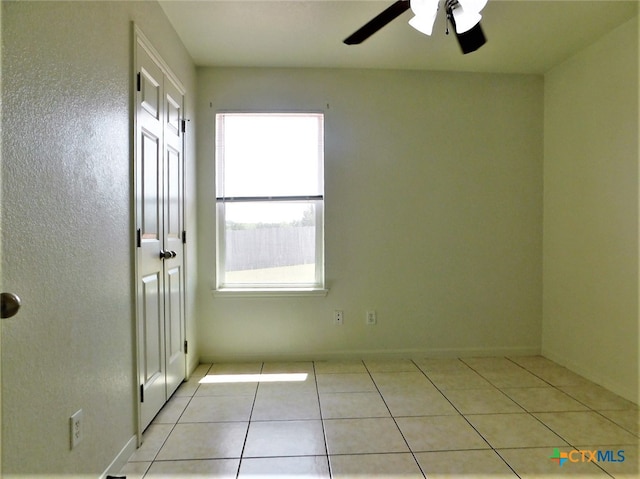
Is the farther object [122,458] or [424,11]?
[122,458]

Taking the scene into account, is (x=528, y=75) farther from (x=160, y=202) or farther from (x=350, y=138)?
(x=160, y=202)

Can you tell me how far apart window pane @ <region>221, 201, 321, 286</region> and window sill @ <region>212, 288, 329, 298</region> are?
9 cm

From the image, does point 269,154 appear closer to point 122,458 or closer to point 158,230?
point 158,230

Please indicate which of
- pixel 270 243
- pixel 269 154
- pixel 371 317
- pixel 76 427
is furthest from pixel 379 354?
pixel 76 427

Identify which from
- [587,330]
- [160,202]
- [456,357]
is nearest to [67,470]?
[160,202]

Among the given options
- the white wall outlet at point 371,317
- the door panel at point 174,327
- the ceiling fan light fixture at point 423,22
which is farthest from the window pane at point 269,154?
the ceiling fan light fixture at point 423,22

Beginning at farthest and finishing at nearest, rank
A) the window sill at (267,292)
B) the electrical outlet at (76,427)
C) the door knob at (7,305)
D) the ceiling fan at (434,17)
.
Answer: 1. the window sill at (267,292)
2. the ceiling fan at (434,17)
3. the electrical outlet at (76,427)
4. the door knob at (7,305)

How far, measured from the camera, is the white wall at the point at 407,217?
3135 millimetres

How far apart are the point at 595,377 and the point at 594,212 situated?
4.01ft

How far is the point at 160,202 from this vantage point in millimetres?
2240

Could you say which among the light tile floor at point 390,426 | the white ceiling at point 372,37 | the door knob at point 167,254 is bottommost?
the light tile floor at point 390,426

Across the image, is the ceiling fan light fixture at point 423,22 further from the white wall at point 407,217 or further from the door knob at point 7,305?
the door knob at point 7,305

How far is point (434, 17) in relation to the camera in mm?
1645

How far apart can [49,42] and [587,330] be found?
3.61 m
